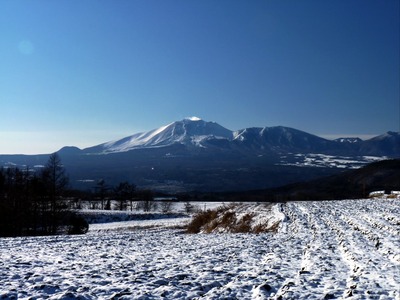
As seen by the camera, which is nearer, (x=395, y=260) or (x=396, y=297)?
(x=396, y=297)

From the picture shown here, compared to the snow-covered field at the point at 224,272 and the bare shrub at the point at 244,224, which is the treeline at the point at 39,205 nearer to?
the bare shrub at the point at 244,224

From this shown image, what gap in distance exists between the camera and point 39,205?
4534 centimetres

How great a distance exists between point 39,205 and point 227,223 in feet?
86.1

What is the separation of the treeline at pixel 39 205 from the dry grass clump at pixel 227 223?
1534cm

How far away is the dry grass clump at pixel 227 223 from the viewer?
28.6m

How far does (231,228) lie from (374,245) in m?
16.5

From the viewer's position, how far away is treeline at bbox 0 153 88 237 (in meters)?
42.2

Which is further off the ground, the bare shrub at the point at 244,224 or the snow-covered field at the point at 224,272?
the snow-covered field at the point at 224,272

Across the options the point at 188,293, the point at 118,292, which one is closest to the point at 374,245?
the point at 188,293

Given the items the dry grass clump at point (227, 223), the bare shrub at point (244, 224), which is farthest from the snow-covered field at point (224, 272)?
the bare shrub at point (244, 224)

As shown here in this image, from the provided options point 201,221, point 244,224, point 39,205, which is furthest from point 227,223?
point 39,205

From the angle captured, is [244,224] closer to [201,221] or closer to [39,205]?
[201,221]

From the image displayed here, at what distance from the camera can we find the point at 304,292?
869 cm

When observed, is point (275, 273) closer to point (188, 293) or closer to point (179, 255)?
point (188, 293)
